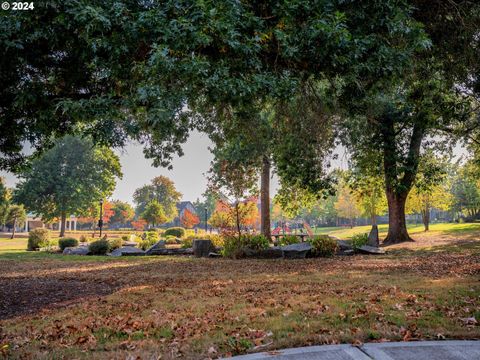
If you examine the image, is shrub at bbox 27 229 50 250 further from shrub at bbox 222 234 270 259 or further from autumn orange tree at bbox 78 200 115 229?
autumn orange tree at bbox 78 200 115 229

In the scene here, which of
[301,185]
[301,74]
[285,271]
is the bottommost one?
[285,271]

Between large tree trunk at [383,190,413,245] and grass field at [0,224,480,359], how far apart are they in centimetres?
1163

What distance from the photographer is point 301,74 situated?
8.66 meters

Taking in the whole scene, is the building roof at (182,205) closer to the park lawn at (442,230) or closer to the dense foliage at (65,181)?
the park lawn at (442,230)

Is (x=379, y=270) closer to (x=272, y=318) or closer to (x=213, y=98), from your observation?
(x=272, y=318)

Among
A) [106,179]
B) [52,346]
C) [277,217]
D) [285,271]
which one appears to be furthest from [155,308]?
[277,217]

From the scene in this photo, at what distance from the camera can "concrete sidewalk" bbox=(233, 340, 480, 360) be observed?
3536mm

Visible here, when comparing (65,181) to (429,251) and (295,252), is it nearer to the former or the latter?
(295,252)

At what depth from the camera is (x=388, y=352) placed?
3658 mm

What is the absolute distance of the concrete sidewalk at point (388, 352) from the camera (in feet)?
11.6

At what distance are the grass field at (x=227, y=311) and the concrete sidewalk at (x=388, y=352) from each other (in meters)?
0.28

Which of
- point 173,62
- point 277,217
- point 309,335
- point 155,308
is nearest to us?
point 309,335

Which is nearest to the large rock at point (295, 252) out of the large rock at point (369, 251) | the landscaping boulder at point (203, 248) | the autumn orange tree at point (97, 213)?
the large rock at point (369, 251)

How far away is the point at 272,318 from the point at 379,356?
1896 millimetres
